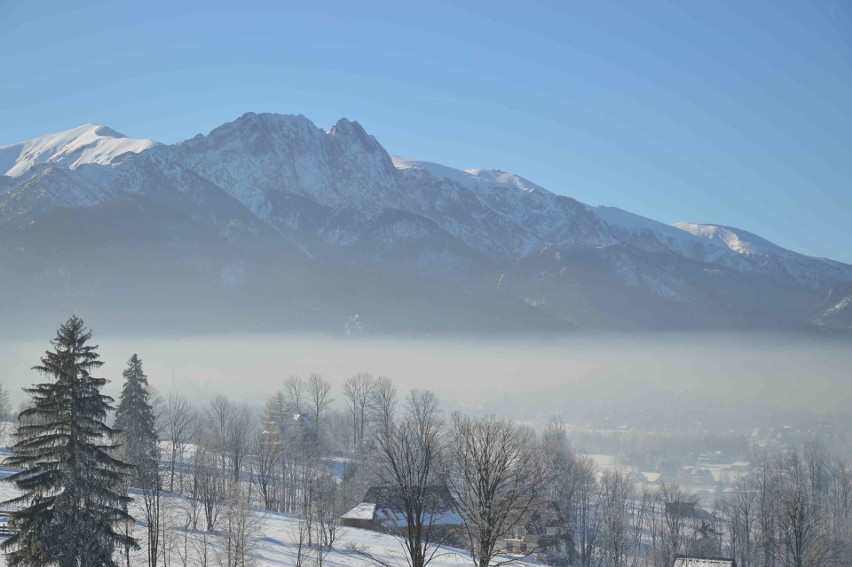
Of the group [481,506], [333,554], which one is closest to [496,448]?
[481,506]

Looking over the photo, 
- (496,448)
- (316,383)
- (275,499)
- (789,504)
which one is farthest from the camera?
(316,383)

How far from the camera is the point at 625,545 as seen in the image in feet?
340

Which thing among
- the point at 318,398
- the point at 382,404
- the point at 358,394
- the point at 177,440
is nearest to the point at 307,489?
the point at 177,440

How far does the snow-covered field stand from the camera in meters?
57.0

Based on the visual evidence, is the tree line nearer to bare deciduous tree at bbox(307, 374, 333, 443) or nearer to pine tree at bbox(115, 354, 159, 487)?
pine tree at bbox(115, 354, 159, 487)

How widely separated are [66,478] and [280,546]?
102ft

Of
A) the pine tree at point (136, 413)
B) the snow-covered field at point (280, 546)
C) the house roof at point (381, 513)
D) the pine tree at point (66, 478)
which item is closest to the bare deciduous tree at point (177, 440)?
the pine tree at point (136, 413)

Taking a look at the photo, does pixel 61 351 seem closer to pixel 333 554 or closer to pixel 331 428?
pixel 333 554

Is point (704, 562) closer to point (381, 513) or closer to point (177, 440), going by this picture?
point (381, 513)

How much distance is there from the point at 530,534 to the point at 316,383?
73.0 meters

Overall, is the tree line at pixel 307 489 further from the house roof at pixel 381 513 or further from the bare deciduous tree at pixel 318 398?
the house roof at pixel 381 513

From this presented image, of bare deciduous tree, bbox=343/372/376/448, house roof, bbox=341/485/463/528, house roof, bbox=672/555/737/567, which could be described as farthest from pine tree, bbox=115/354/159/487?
bare deciduous tree, bbox=343/372/376/448

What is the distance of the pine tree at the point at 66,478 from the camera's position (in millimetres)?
35688

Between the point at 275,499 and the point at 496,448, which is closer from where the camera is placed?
the point at 496,448
